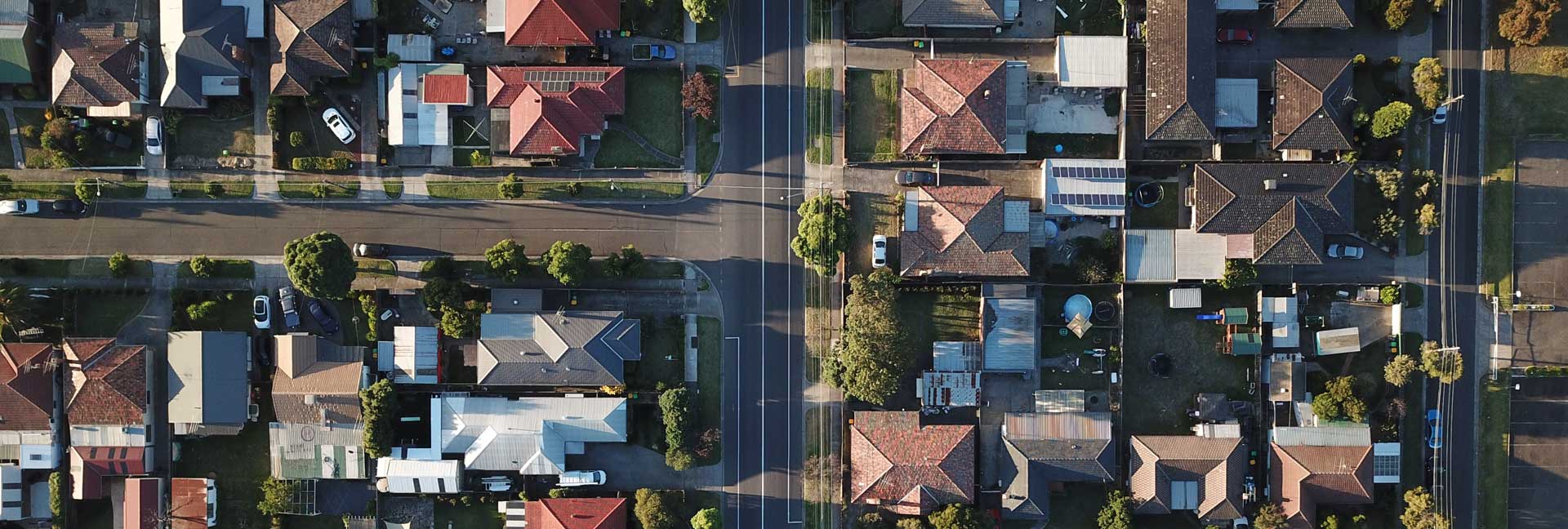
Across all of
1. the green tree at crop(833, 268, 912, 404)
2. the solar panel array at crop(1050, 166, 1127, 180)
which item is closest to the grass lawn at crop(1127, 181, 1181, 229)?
the solar panel array at crop(1050, 166, 1127, 180)

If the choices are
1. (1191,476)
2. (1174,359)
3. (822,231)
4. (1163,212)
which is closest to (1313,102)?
(1163,212)

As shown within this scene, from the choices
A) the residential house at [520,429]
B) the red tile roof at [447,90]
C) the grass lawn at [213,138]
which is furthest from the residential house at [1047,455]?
the grass lawn at [213,138]

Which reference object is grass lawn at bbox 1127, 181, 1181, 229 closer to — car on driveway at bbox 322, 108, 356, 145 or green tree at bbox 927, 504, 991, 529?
green tree at bbox 927, 504, 991, 529

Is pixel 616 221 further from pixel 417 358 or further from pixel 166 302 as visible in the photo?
pixel 166 302

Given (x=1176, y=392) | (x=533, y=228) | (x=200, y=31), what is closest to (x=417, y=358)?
(x=533, y=228)

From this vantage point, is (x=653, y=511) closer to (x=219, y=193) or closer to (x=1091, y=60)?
(x=219, y=193)

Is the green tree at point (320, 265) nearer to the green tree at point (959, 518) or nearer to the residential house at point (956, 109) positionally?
the residential house at point (956, 109)
